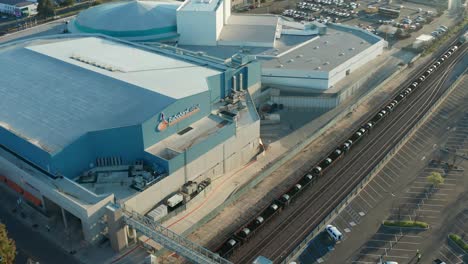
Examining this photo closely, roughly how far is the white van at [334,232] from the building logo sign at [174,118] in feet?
72.8

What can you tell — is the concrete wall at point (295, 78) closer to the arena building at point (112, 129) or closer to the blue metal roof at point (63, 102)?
the arena building at point (112, 129)

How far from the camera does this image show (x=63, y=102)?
61.3m

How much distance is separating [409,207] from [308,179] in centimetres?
1244

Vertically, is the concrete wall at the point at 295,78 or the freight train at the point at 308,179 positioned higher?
the concrete wall at the point at 295,78

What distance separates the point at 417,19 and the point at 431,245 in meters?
86.6

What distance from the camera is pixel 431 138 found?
71750 mm

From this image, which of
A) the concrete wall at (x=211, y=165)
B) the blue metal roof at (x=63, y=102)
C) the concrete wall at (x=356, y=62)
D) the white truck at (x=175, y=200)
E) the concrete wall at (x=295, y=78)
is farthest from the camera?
the concrete wall at (x=356, y=62)

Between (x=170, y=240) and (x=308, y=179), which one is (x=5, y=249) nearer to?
(x=170, y=240)

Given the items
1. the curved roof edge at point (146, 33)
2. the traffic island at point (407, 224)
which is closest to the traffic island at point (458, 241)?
the traffic island at point (407, 224)

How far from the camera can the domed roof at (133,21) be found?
291 ft

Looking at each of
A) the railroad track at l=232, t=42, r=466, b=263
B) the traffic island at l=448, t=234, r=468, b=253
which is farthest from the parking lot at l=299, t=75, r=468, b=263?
the railroad track at l=232, t=42, r=466, b=263

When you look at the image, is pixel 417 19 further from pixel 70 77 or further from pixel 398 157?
pixel 70 77

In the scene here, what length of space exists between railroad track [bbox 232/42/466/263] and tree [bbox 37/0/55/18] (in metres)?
90.7

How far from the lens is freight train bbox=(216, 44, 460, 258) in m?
51.7
